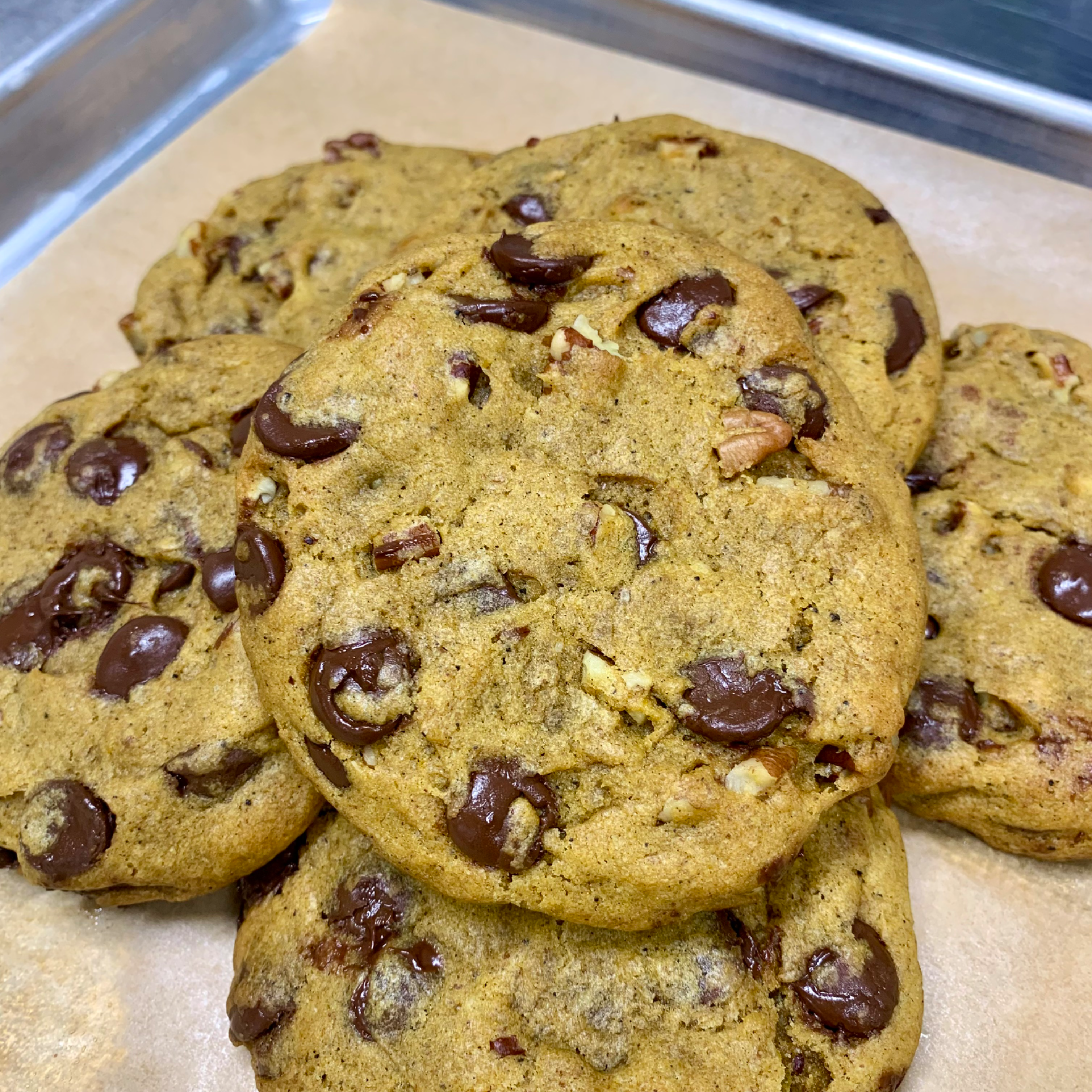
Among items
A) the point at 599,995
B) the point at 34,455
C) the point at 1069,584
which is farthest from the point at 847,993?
the point at 34,455

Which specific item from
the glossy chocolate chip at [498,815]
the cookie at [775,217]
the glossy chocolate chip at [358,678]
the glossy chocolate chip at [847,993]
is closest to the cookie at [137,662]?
the glossy chocolate chip at [358,678]

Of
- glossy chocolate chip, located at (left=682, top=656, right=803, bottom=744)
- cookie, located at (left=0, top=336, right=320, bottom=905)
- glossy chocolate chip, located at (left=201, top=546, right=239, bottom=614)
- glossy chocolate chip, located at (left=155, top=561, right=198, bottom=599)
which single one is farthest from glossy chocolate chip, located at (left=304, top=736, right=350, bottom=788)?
glossy chocolate chip, located at (left=682, top=656, right=803, bottom=744)

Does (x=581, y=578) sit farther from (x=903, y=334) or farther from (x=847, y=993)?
(x=903, y=334)

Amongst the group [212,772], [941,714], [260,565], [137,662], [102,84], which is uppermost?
[102,84]

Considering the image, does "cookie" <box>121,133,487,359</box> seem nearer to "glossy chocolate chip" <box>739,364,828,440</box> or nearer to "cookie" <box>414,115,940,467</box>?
"cookie" <box>414,115,940,467</box>

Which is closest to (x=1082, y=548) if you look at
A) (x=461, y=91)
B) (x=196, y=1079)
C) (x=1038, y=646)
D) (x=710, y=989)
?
(x=1038, y=646)

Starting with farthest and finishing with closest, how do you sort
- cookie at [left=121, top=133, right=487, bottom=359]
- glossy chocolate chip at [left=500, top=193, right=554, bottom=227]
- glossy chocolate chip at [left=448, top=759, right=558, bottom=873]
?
cookie at [left=121, top=133, right=487, bottom=359], glossy chocolate chip at [left=500, top=193, right=554, bottom=227], glossy chocolate chip at [left=448, top=759, right=558, bottom=873]

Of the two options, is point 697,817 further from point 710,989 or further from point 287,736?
point 287,736

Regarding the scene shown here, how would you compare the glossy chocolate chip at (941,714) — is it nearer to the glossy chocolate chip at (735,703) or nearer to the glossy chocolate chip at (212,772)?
the glossy chocolate chip at (735,703)
